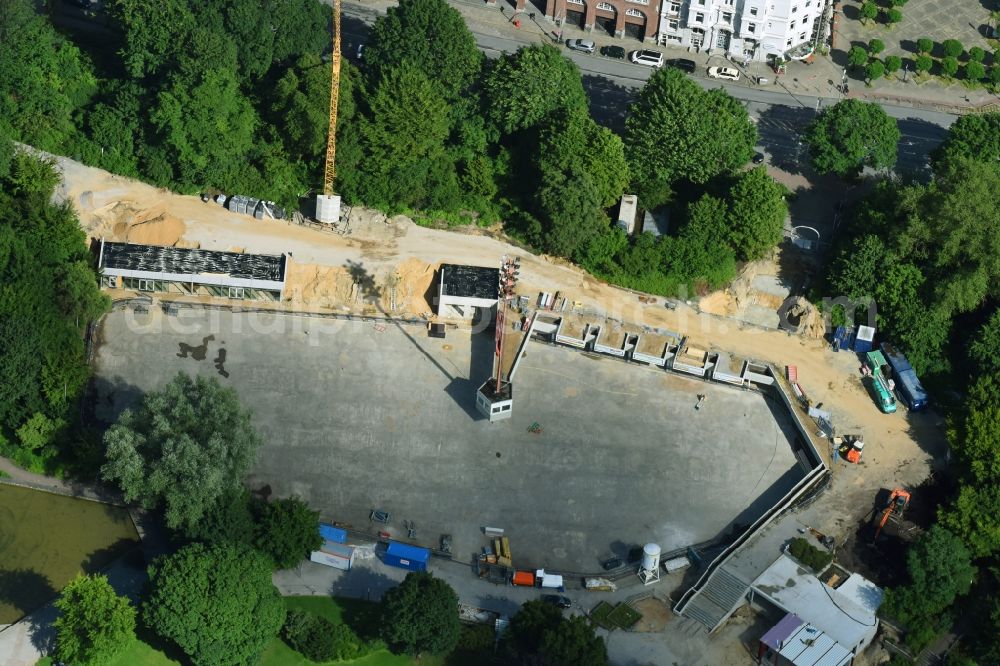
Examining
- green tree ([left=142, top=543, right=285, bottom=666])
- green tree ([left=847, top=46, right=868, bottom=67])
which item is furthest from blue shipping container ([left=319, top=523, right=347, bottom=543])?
green tree ([left=847, top=46, right=868, bottom=67])

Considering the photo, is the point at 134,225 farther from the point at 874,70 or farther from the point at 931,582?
the point at 931,582

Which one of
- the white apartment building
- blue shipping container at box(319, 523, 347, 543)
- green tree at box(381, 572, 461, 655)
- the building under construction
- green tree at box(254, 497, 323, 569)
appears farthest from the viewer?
the white apartment building

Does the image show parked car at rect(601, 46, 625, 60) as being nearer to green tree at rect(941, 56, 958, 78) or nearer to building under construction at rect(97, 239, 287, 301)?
green tree at rect(941, 56, 958, 78)

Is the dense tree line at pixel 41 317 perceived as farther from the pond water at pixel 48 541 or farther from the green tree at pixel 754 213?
the green tree at pixel 754 213

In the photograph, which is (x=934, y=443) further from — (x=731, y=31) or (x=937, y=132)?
(x=731, y=31)

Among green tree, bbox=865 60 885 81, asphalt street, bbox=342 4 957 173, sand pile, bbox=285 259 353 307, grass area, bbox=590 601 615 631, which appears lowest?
grass area, bbox=590 601 615 631

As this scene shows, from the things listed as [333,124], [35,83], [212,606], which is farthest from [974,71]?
[212,606]
